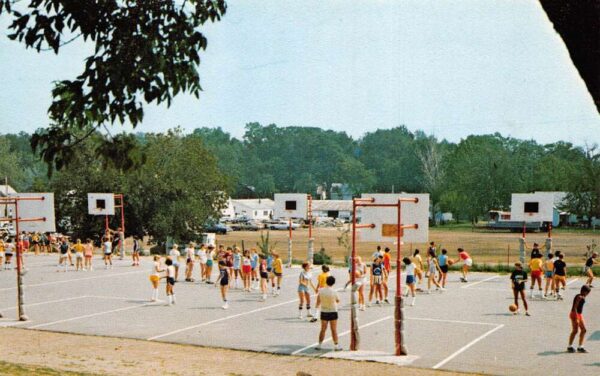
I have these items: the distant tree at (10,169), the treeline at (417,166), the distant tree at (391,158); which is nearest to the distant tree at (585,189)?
the treeline at (417,166)

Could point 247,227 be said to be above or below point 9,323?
above

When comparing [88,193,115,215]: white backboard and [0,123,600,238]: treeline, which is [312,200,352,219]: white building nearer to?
[0,123,600,238]: treeline

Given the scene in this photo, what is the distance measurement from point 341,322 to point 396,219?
4858 millimetres

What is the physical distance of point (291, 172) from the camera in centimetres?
16762

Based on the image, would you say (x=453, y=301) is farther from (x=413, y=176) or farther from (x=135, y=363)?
(x=413, y=176)

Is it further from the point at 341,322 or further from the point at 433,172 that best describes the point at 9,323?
the point at 433,172

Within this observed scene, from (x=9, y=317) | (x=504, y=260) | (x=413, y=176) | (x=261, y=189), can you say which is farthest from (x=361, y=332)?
(x=261, y=189)

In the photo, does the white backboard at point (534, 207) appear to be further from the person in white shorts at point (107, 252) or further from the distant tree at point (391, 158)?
the distant tree at point (391, 158)

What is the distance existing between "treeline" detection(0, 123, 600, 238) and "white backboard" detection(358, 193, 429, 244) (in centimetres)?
528

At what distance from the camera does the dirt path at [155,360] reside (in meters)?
13.9

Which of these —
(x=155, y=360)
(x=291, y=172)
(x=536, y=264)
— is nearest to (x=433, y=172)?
(x=291, y=172)

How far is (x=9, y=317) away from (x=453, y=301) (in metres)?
14.8

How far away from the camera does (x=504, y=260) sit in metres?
44.0

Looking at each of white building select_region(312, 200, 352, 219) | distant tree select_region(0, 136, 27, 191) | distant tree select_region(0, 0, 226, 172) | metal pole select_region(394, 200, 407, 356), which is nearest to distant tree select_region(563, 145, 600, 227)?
white building select_region(312, 200, 352, 219)
